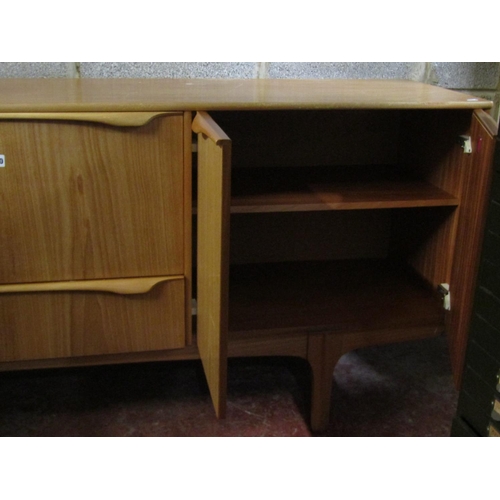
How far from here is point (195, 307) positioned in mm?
1449

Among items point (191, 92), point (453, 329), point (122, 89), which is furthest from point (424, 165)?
point (122, 89)

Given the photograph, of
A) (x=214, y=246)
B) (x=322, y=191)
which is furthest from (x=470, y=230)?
(x=214, y=246)

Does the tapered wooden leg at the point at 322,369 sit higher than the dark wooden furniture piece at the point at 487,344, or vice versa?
the dark wooden furniture piece at the point at 487,344

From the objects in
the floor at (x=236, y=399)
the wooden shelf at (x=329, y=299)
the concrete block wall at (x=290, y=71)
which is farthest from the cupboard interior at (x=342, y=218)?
the floor at (x=236, y=399)

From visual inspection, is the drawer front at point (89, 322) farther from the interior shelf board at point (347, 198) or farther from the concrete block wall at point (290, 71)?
the concrete block wall at point (290, 71)

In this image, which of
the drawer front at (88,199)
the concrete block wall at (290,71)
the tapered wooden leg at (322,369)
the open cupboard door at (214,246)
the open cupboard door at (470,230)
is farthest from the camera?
the concrete block wall at (290,71)

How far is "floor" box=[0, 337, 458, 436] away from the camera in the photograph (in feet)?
5.20

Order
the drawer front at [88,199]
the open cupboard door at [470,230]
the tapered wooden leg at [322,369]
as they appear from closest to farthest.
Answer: the drawer front at [88,199]
the open cupboard door at [470,230]
the tapered wooden leg at [322,369]

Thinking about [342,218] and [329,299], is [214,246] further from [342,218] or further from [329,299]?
[342,218]

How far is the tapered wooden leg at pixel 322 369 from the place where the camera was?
1528mm

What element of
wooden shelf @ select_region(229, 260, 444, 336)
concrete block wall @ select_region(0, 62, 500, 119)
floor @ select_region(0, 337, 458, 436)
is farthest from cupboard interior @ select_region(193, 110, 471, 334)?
floor @ select_region(0, 337, 458, 436)

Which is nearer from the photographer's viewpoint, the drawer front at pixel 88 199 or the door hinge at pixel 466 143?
the drawer front at pixel 88 199

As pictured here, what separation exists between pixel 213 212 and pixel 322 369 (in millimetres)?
549

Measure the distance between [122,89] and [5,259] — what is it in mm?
438
